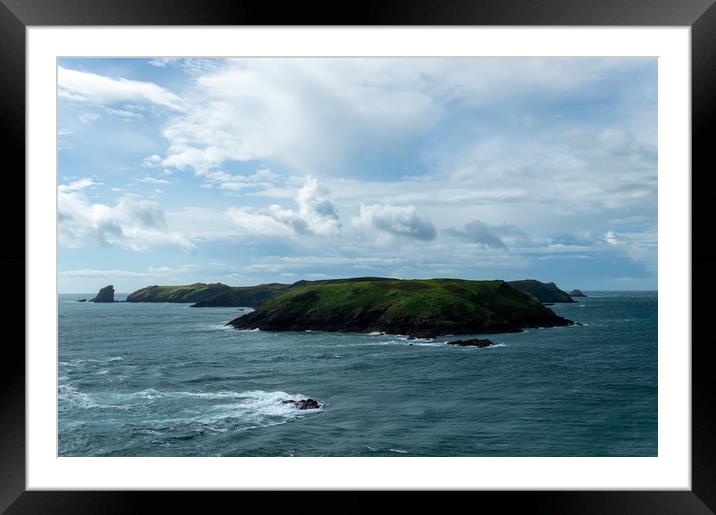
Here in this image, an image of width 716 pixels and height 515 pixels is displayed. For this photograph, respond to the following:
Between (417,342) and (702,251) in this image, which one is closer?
(702,251)

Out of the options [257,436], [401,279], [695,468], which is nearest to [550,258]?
[401,279]

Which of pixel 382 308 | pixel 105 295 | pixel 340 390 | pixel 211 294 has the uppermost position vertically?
pixel 211 294

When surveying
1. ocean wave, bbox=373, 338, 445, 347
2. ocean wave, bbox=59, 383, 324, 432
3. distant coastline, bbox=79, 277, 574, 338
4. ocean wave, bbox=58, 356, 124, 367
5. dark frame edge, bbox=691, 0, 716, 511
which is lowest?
ocean wave, bbox=59, 383, 324, 432

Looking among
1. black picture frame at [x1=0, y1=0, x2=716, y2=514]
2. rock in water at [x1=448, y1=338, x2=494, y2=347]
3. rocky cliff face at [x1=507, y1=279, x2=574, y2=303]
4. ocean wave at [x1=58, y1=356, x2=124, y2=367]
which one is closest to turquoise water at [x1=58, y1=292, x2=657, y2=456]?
ocean wave at [x1=58, y1=356, x2=124, y2=367]

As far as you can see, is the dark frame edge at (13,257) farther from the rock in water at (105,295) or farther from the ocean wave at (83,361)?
the rock in water at (105,295)

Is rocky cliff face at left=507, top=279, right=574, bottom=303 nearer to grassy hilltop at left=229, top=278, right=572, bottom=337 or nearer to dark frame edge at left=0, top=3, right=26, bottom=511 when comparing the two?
grassy hilltop at left=229, top=278, right=572, bottom=337

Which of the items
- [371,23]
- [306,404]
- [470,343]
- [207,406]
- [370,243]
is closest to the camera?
[371,23]

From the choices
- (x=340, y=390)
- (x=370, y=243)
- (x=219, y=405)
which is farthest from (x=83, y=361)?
(x=370, y=243)

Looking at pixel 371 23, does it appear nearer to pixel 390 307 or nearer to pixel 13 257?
pixel 13 257
